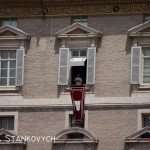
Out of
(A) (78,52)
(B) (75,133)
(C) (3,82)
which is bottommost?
(B) (75,133)

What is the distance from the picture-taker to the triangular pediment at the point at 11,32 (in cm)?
4559

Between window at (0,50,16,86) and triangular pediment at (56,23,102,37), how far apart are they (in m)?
2.69

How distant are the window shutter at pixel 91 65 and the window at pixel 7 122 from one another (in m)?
4.37

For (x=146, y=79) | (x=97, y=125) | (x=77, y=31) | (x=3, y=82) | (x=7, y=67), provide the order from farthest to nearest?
(x=7, y=67)
(x=3, y=82)
(x=77, y=31)
(x=146, y=79)
(x=97, y=125)

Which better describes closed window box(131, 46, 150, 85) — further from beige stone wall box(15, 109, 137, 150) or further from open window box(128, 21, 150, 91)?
beige stone wall box(15, 109, 137, 150)

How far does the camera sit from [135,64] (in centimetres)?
4419

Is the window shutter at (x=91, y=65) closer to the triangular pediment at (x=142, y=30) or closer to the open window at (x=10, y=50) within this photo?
the triangular pediment at (x=142, y=30)

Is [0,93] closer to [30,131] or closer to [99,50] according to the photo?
[30,131]

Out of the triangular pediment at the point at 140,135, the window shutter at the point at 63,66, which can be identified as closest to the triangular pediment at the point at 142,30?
the window shutter at the point at 63,66

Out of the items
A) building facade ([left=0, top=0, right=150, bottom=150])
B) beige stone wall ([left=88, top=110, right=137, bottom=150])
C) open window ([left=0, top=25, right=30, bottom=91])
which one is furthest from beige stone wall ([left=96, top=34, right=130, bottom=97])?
open window ([left=0, top=25, right=30, bottom=91])

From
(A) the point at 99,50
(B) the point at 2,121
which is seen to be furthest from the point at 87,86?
(B) the point at 2,121

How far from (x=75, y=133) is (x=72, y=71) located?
335 cm

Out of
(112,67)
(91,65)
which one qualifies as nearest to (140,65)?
(112,67)

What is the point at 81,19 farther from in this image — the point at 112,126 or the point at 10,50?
the point at 112,126
